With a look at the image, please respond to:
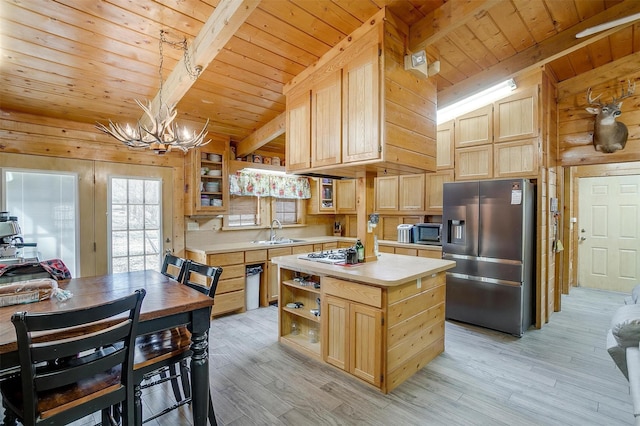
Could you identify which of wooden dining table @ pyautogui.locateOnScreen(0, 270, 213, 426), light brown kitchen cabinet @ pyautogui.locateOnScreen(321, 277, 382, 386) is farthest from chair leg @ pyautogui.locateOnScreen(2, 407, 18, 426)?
light brown kitchen cabinet @ pyautogui.locateOnScreen(321, 277, 382, 386)

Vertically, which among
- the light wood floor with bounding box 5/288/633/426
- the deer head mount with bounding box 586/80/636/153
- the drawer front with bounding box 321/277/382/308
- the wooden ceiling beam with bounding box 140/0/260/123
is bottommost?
the light wood floor with bounding box 5/288/633/426

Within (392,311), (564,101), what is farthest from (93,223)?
(564,101)

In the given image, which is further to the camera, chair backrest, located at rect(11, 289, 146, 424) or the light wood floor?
the light wood floor

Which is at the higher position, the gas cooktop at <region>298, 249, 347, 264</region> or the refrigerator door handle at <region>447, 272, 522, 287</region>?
the gas cooktop at <region>298, 249, 347, 264</region>

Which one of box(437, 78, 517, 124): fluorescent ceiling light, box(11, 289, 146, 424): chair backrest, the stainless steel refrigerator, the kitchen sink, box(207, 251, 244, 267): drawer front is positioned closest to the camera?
box(11, 289, 146, 424): chair backrest

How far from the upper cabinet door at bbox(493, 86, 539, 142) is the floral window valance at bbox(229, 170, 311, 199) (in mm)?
3010

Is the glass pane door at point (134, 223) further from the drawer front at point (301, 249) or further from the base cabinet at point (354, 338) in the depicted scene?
the base cabinet at point (354, 338)

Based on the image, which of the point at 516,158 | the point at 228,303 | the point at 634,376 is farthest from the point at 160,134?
the point at 516,158

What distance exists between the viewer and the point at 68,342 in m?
1.25

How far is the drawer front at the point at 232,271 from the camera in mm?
3879

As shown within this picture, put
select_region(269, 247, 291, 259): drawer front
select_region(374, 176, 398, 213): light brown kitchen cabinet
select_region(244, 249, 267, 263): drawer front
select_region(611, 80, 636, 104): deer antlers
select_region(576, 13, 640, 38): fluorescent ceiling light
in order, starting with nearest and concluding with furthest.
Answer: select_region(576, 13, 640, 38): fluorescent ceiling light → select_region(611, 80, 636, 104): deer antlers → select_region(244, 249, 267, 263): drawer front → select_region(269, 247, 291, 259): drawer front → select_region(374, 176, 398, 213): light brown kitchen cabinet

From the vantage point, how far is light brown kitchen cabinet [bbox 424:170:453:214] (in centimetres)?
418

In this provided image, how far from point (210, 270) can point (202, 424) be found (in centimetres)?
87

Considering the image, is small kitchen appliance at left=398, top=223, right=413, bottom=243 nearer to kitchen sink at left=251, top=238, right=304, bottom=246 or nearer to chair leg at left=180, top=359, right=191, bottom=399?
kitchen sink at left=251, top=238, right=304, bottom=246
